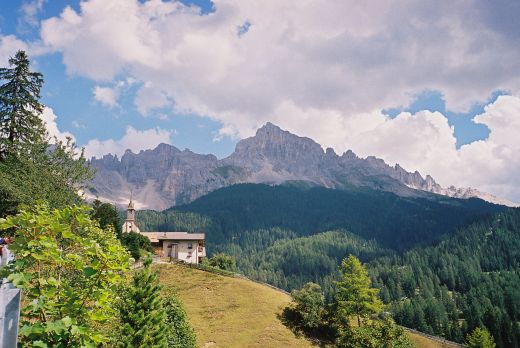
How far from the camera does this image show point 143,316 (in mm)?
34531

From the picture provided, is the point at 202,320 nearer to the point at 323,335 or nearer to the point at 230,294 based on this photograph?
the point at 230,294

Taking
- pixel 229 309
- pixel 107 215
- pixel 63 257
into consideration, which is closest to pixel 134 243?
pixel 107 215

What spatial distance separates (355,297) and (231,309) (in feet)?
66.2

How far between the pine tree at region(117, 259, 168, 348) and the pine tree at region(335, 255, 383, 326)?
34749 mm

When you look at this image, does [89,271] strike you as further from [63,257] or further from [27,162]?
[27,162]

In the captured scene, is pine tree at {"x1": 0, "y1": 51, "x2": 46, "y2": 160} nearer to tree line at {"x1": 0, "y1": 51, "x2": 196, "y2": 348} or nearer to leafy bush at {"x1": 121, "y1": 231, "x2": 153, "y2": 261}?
tree line at {"x1": 0, "y1": 51, "x2": 196, "y2": 348}

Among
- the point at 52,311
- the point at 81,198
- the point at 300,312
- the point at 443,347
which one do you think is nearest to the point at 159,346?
Result: the point at 81,198

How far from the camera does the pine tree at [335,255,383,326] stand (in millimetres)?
62031

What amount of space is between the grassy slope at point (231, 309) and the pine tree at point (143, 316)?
1791cm

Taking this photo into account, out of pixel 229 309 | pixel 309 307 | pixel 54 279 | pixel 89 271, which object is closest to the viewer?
pixel 54 279

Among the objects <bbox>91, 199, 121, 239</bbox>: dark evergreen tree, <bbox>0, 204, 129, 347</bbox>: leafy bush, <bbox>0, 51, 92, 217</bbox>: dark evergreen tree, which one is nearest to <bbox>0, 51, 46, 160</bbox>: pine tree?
<bbox>0, 51, 92, 217</bbox>: dark evergreen tree

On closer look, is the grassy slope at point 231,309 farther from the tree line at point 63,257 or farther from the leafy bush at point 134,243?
the tree line at point 63,257

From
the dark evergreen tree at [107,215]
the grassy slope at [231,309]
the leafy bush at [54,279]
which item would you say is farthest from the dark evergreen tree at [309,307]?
the leafy bush at [54,279]

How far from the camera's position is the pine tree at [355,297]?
62.0 meters
